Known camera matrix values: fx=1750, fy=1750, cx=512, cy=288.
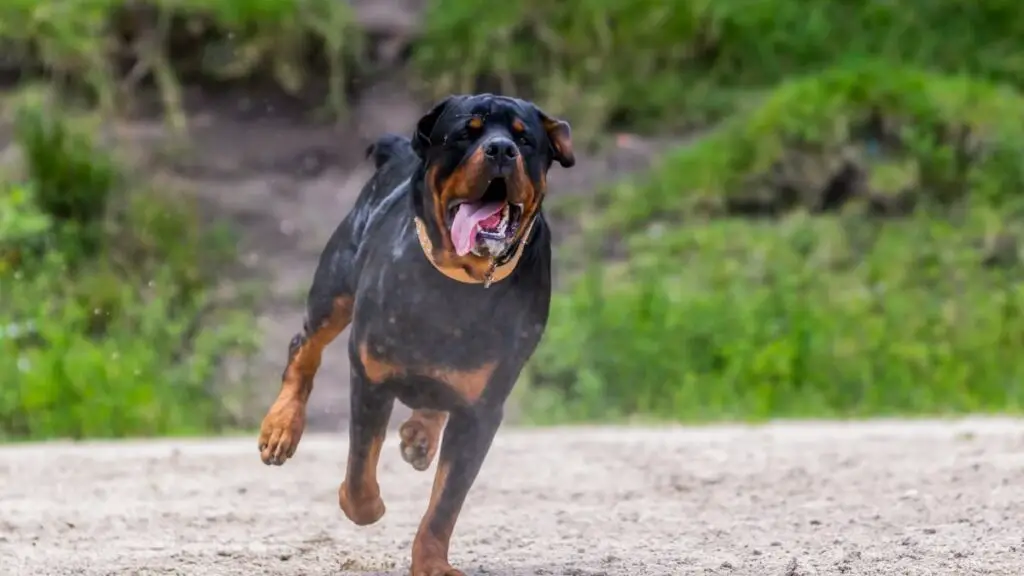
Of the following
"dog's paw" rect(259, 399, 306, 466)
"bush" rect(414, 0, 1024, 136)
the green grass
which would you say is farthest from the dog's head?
"bush" rect(414, 0, 1024, 136)

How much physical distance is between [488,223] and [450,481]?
810 millimetres

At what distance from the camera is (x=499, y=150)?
4309 mm

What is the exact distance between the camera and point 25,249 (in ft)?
40.0

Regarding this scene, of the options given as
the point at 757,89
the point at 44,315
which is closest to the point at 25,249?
the point at 44,315

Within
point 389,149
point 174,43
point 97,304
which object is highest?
point 174,43

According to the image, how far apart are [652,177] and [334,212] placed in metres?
2.62

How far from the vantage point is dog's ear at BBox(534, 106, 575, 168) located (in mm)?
4672

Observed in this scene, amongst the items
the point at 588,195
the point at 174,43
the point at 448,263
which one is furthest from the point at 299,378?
the point at 174,43

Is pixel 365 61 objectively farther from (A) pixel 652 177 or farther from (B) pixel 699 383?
(B) pixel 699 383

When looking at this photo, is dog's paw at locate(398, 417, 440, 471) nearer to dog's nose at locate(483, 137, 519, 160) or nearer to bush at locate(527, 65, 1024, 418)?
dog's nose at locate(483, 137, 519, 160)

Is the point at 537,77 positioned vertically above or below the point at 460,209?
above

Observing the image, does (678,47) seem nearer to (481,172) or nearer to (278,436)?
(278,436)

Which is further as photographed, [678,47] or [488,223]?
[678,47]

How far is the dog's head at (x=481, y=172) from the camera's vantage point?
171 inches
